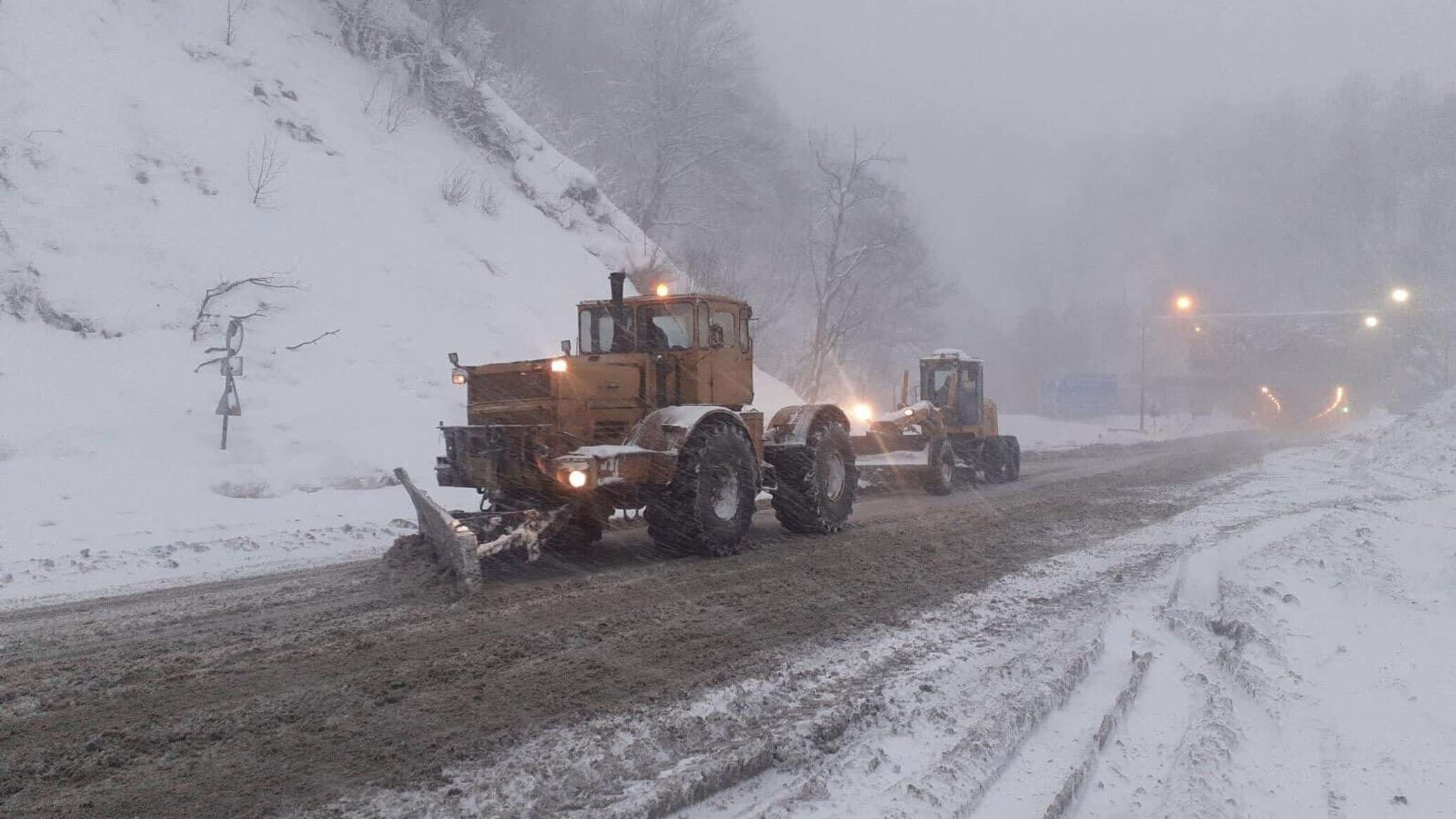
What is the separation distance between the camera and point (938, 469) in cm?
1546

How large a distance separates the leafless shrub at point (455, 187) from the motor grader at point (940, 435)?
448 inches

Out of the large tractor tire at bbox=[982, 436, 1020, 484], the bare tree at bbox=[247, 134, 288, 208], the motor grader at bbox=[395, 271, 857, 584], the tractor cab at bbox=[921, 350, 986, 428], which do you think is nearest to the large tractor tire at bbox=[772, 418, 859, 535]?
the motor grader at bbox=[395, 271, 857, 584]

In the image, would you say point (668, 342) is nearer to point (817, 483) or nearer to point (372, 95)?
point (817, 483)

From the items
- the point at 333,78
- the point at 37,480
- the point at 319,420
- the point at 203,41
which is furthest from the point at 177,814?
the point at 333,78

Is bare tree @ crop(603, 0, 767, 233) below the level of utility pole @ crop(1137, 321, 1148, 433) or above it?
above

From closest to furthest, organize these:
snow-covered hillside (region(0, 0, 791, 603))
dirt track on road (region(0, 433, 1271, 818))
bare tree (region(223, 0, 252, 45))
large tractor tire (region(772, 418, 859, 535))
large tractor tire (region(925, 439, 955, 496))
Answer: dirt track on road (region(0, 433, 1271, 818)), large tractor tire (region(772, 418, 859, 535)), snow-covered hillside (region(0, 0, 791, 603)), large tractor tire (region(925, 439, 955, 496)), bare tree (region(223, 0, 252, 45))

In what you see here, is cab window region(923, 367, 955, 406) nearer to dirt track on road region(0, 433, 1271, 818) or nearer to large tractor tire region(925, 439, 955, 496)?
large tractor tire region(925, 439, 955, 496)

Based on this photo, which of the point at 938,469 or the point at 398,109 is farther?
the point at 398,109

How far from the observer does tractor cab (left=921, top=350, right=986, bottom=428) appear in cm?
1780

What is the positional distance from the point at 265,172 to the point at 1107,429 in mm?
41207

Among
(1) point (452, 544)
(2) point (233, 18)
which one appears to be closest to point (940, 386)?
(1) point (452, 544)

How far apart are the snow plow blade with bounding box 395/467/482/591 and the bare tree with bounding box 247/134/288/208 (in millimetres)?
12596

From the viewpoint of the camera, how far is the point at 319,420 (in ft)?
44.8

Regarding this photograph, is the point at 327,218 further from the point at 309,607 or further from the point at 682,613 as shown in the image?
the point at 682,613
